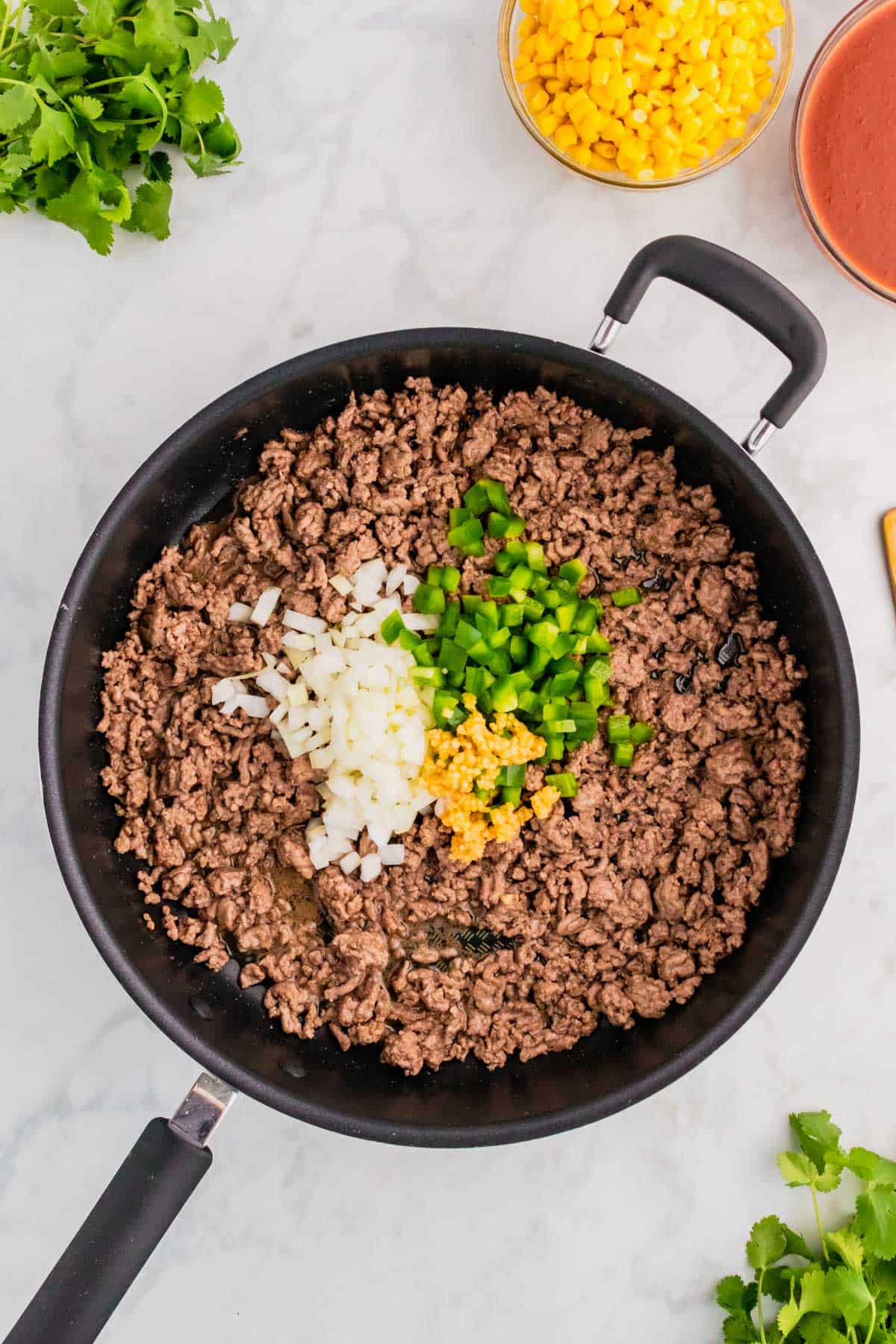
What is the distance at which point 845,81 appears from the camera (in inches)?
90.6

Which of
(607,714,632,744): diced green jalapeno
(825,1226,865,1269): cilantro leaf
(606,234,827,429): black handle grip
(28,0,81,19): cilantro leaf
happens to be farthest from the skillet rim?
(28,0,81,19): cilantro leaf

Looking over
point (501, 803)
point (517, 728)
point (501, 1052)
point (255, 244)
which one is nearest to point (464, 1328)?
point (501, 1052)

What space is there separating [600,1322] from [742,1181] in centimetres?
45

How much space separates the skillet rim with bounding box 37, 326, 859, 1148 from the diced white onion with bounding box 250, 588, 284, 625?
337mm

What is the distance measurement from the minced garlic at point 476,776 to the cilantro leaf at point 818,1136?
0.92m

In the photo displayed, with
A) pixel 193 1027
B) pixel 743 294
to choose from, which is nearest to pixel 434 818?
pixel 193 1027

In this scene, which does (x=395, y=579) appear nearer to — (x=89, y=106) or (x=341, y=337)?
(x=341, y=337)

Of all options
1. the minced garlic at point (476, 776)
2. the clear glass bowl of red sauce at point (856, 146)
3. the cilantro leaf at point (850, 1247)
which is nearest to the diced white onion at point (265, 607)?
the minced garlic at point (476, 776)

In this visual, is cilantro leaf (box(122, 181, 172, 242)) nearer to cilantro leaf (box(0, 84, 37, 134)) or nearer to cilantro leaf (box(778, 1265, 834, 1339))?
cilantro leaf (box(0, 84, 37, 134))

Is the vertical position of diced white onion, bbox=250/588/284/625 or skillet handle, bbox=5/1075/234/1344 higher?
diced white onion, bbox=250/588/284/625

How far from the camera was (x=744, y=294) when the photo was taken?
6.70 ft

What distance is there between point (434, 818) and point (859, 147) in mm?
1639

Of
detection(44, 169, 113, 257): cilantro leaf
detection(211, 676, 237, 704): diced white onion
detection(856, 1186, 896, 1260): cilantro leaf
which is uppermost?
detection(44, 169, 113, 257): cilantro leaf

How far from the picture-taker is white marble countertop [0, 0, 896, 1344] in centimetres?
244
